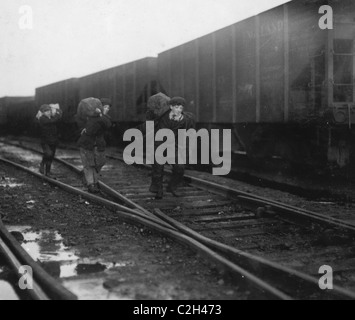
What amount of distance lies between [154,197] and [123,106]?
10.9 metres

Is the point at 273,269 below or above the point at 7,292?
above

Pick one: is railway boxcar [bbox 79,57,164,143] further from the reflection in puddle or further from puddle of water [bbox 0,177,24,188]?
the reflection in puddle

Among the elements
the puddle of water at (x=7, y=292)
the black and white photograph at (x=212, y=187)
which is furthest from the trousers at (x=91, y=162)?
the puddle of water at (x=7, y=292)

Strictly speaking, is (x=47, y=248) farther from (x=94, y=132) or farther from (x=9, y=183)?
(x=9, y=183)

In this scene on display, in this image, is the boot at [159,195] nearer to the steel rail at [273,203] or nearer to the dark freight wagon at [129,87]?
the steel rail at [273,203]

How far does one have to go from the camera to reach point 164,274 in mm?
4711

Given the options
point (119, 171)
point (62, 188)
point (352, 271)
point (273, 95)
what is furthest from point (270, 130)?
point (352, 271)

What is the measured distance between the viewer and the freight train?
31.2 feet

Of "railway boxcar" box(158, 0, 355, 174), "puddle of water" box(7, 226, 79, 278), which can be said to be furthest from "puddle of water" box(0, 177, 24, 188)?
"railway boxcar" box(158, 0, 355, 174)

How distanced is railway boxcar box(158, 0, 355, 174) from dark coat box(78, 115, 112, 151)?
149 inches

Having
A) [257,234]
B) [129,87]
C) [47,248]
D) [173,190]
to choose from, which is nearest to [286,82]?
[173,190]

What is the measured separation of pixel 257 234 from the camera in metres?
6.25

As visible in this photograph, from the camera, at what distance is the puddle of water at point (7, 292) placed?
423 cm

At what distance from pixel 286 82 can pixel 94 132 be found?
406 centimetres
